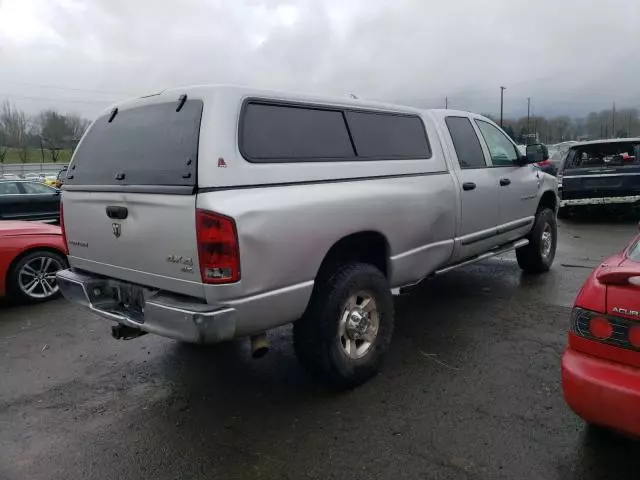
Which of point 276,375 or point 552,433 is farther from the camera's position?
point 276,375

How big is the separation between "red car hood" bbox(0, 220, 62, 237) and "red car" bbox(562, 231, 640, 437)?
5602 millimetres

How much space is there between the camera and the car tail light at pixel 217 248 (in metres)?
2.78

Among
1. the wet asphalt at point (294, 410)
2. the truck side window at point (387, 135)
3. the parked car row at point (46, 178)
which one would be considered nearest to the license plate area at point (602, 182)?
the wet asphalt at point (294, 410)

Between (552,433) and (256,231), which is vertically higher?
(256,231)

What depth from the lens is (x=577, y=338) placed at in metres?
2.57

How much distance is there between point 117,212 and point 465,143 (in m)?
3.36

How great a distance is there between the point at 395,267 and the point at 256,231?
1.48m

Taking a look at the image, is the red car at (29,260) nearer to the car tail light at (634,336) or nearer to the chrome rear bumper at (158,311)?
the chrome rear bumper at (158,311)

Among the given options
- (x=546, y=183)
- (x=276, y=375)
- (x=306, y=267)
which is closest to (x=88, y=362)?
(x=276, y=375)

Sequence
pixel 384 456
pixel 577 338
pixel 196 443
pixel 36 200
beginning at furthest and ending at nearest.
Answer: pixel 36 200 < pixel 196 443 < pixel 384 456 < pixel 577 338

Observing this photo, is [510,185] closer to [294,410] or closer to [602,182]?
[294,410]

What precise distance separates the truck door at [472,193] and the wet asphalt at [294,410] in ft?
2.46

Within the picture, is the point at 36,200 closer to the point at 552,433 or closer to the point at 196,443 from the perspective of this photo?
the point at 196,443

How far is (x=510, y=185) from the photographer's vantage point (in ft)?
18.4
